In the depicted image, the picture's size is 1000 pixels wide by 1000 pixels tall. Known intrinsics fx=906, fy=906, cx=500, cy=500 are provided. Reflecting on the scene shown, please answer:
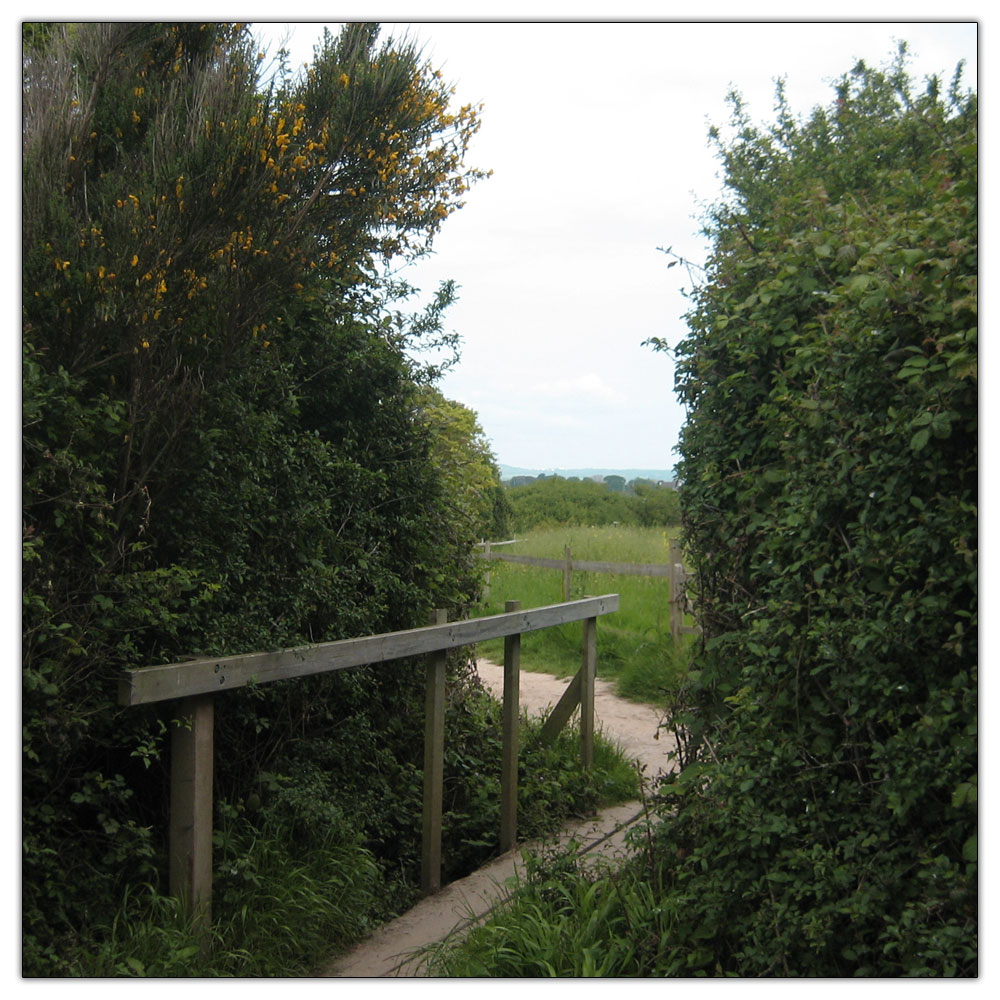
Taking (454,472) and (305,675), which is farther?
(454,472)

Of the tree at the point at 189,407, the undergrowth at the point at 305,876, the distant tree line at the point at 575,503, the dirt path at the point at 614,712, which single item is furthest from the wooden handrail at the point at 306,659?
the distant tree line at the point at 575,503

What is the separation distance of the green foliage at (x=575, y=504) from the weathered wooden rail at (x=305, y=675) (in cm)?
1669

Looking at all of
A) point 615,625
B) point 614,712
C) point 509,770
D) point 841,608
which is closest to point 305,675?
point 509,770

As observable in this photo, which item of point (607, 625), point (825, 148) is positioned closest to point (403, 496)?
point (607, 625)

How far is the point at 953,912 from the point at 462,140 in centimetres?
442

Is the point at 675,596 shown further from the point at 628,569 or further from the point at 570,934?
the point at 570,934

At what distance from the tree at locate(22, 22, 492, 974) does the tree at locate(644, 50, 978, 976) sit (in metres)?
2.00

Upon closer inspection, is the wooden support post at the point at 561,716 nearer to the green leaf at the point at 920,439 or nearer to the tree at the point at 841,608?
the tree at the point at 841,608

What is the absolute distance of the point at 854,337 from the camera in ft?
9.41

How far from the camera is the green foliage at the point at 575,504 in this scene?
928 inches

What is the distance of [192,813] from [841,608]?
101 inches

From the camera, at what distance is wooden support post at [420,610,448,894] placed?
4.95m

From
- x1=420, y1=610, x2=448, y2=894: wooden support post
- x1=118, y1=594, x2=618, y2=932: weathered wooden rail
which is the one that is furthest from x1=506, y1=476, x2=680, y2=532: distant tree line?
x1=420, y1=610, x2=448, y2=894: wooden support post

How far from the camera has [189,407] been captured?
375 cm
